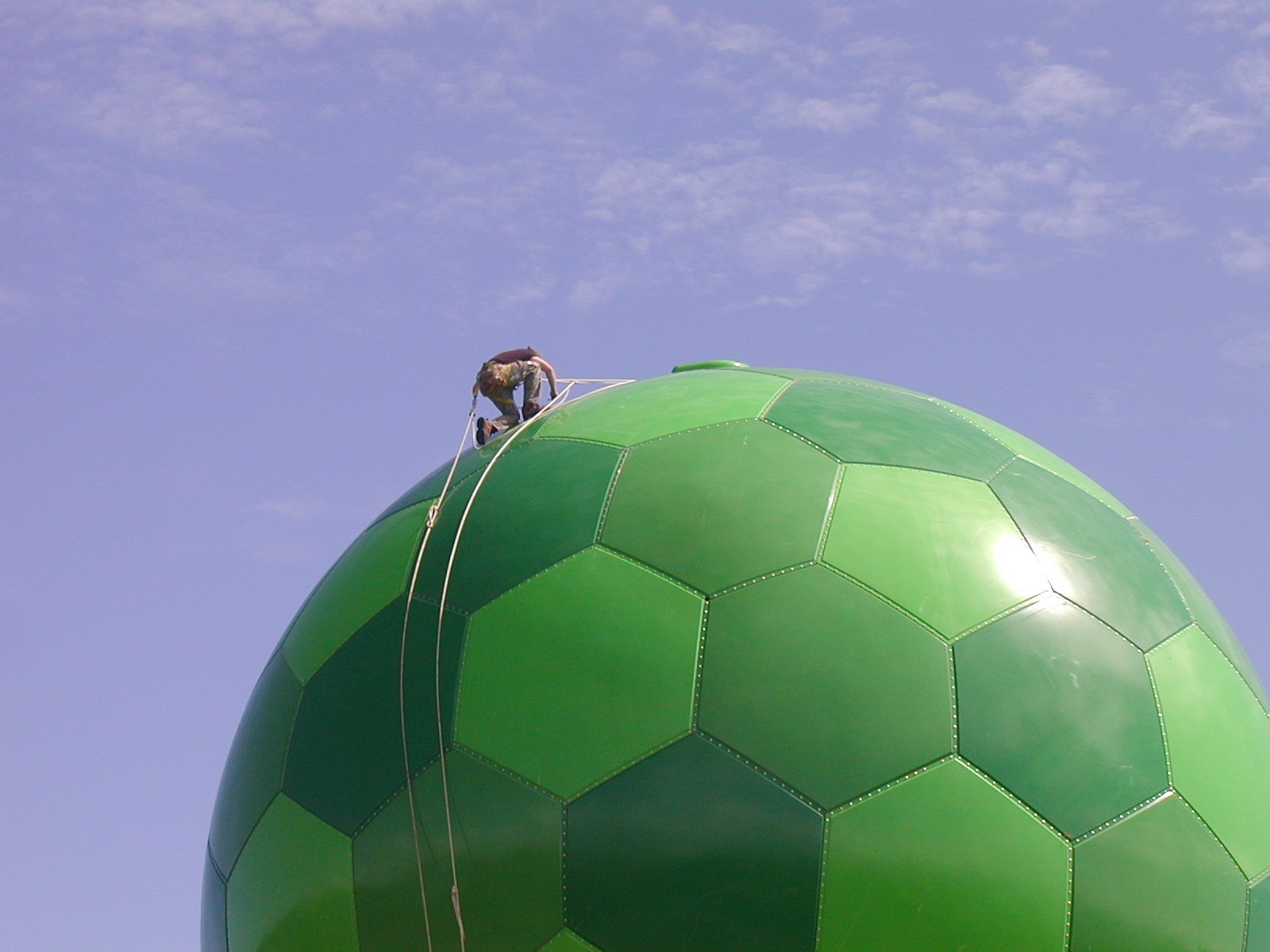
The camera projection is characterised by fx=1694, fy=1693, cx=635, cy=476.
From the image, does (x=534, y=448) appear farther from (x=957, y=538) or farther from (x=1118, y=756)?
(x=1118, y=756)

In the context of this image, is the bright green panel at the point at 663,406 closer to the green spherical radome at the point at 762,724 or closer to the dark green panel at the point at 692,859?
the green spherical radome at the point at 762,724

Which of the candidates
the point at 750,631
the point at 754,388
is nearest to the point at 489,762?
the point at 750,631

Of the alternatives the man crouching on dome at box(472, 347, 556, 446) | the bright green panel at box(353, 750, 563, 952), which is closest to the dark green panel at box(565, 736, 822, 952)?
the bright green panel at box(353, 750, 563, 952)

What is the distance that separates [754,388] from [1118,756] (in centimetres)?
208

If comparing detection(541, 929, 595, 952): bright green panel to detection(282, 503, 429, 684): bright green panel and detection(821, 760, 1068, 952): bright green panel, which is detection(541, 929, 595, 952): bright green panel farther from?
detection(282, 503, 429, 684): bright green panel

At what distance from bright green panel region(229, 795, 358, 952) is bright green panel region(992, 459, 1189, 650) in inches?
106

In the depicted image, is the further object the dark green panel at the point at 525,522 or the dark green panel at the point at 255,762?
the dark green panel at the point at 255,762

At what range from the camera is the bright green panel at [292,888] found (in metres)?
5.87

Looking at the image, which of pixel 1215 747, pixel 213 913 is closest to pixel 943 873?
pixel 1215 747

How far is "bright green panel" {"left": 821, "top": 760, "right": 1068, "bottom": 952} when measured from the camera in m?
5.24

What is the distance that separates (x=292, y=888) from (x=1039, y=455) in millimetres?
3371

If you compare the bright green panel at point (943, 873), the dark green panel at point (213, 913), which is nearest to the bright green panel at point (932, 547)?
the bright green panel at point (943, 873)

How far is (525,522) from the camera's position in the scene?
619 cm

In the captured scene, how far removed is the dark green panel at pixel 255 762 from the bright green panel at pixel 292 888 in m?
0.09
